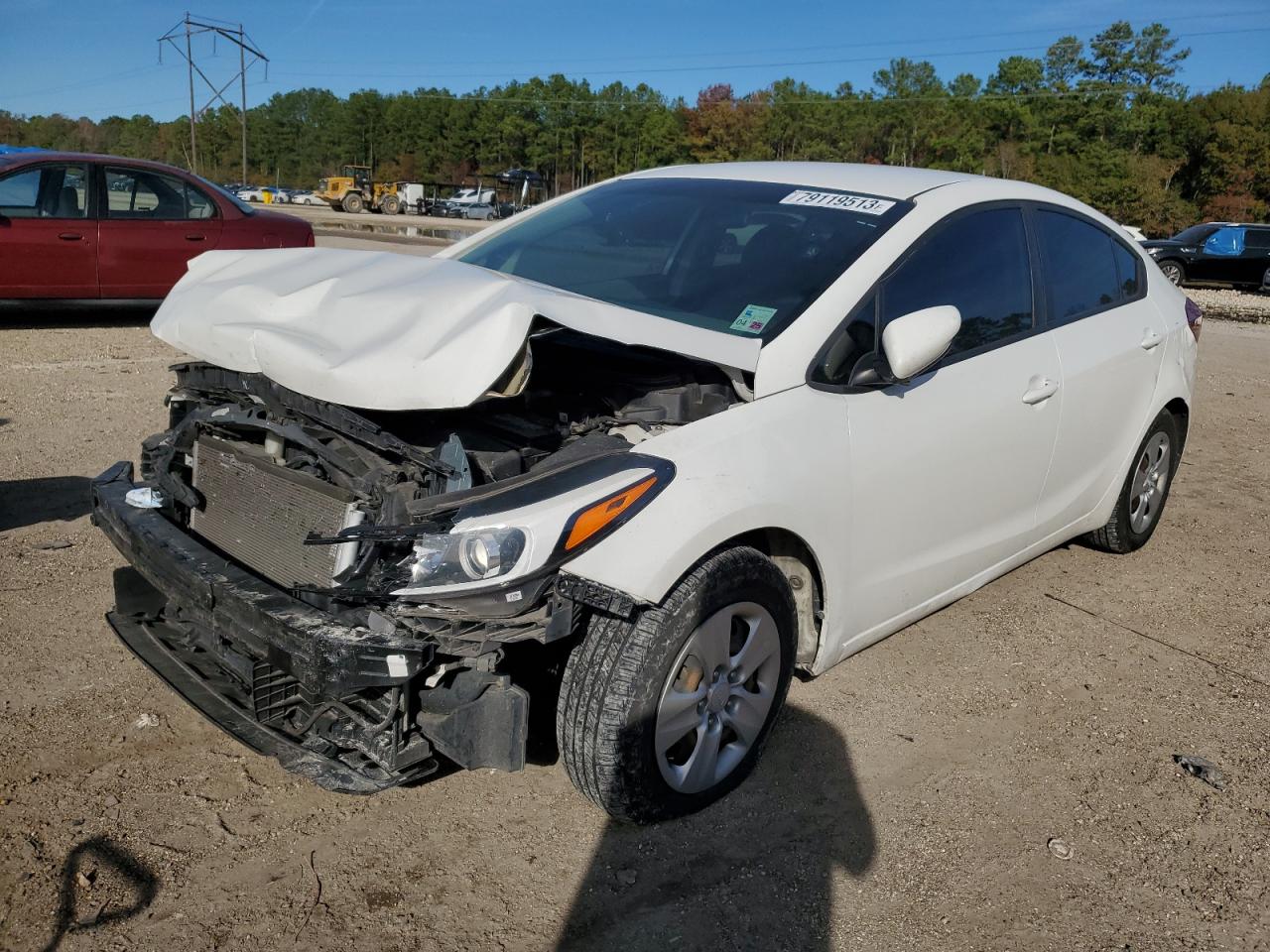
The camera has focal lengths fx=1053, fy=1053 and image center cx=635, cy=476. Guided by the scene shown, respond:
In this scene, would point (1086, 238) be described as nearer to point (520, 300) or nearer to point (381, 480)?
point (520, 300)

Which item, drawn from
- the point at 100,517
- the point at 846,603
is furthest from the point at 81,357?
the point at 846,603

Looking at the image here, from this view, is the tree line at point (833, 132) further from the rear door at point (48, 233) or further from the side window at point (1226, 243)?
the rear door at point (48, 233)

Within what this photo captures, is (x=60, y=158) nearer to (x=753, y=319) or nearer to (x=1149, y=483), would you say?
(x=753, y=319)

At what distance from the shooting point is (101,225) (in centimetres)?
997

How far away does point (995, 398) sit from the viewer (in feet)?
12.2

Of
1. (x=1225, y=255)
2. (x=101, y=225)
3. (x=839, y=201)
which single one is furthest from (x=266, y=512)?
(x=1225, y=255)

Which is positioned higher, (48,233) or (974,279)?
(974,279)

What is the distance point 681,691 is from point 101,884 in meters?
1.54

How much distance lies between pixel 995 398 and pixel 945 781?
4.37 ft

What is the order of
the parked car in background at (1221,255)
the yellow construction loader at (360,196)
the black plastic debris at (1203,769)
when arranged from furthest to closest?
1. the yellow construction loader at (360,196)
2. the parked car in background at (1221,255)
3. the black plastic debris at (1203,769)

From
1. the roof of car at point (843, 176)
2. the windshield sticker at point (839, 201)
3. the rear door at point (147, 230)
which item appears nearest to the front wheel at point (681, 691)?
the windshield sticker at point (839, 201)

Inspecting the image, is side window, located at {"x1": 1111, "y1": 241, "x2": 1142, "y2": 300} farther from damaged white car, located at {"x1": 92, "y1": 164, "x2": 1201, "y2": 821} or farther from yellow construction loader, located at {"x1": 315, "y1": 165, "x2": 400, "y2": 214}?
yellow construction loader, located at {"x1": 315, "y1": 165, "x2": 400, "y2": 214}

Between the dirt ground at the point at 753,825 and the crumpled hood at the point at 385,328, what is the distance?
121 centimetres

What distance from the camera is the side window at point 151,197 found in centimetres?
1012
